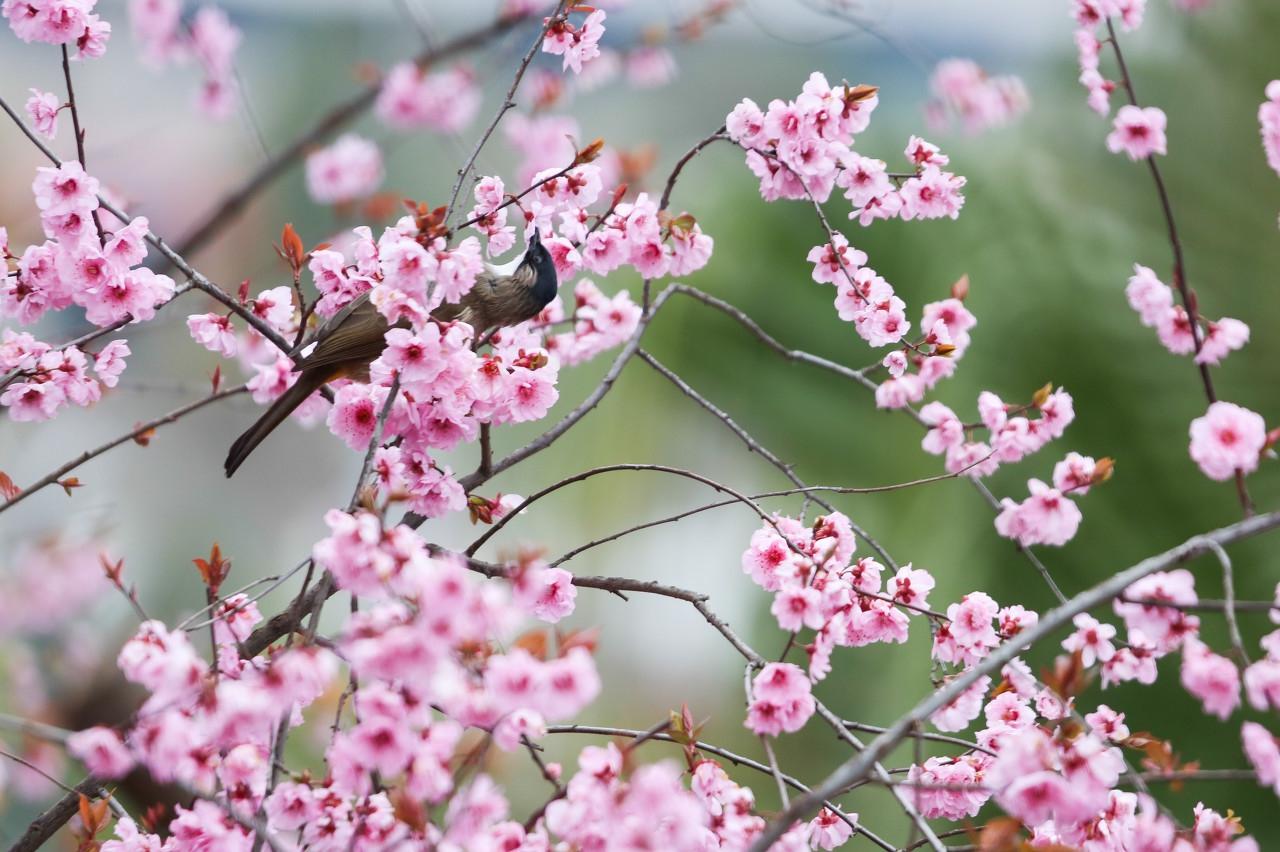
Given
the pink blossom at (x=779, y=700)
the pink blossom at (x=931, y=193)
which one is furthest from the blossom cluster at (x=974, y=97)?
the pink blossom at (x=779, y=700)

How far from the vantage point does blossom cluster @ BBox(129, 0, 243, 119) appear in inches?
136

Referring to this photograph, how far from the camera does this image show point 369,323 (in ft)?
5.96

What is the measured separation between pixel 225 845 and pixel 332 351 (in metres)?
0.74

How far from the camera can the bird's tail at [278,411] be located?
1.91 meters

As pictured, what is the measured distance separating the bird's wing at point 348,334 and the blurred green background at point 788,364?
1.35 feet

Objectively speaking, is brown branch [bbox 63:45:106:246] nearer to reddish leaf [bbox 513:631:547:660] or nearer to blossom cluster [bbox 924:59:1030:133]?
reddish leaf [bbox 513:631:547:660]

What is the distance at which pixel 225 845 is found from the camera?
1314 mm

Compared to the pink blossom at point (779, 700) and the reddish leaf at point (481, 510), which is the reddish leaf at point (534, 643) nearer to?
the pink blossom at point (779, 700)

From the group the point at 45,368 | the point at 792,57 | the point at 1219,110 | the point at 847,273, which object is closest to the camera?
the point at 45,368

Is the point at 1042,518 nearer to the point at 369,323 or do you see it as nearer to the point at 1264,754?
the point at 1264,754

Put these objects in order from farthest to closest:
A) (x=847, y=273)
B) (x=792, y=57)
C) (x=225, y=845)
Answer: (x=792, y=57), (x=847, y=273), (x=225, y=845)

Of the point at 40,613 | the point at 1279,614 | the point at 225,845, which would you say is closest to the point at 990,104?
the point at 1279,614

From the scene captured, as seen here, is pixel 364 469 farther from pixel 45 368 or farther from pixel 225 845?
pixel 45 368

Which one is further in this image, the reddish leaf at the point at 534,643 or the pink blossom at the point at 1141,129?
the pink blossom at the point at 1141,129
